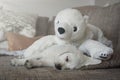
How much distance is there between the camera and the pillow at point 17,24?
214cm

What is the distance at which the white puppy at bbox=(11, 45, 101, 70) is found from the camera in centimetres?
122

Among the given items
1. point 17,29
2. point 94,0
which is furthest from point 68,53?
point 94,0

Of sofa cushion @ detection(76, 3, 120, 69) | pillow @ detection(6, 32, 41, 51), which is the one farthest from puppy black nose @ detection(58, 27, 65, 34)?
pillow @ detection(6, 32, 41, 51)

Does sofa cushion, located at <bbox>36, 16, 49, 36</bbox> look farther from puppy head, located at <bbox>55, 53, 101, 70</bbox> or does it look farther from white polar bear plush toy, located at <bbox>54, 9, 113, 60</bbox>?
puppy head, located at <bbox>55, 53, 101, 70</bbox>

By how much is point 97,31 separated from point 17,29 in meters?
0.86

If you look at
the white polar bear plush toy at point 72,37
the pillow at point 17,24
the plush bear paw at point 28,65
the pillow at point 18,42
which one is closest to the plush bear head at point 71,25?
the white polar bear plush toy at point 72,37

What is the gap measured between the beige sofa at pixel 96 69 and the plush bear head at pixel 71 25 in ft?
0.76

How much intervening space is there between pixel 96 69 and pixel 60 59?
200 mm

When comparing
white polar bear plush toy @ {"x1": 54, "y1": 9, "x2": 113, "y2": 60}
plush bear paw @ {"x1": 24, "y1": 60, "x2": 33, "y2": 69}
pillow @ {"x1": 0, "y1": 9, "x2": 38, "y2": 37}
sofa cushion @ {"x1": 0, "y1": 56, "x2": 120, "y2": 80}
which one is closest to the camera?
sofa cushion @ {"x1": 0, "y1": 56, "x2": 120, "y2": 80}

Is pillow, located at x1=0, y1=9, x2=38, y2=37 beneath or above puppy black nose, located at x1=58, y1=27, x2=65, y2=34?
beneath

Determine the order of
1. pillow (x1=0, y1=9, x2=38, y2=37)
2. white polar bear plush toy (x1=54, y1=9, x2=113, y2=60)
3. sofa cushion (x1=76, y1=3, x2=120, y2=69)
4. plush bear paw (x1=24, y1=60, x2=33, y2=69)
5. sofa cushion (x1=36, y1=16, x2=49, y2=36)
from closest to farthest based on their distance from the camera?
plush bear paw (x1=24, y1=60, x2=33, y2=69) → white polar bear plush toy (x1=54, y1=9, x2=113, y2=60) → sofa cushion (x1=76, y1=3, x2=120, y2=69) → pillow (x1=0, y1=9, x2=38, y2=37) → sofa cushion (x1=36, y1=16, x2=49, y2=36)

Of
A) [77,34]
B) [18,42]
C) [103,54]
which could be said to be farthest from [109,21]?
[18,42]

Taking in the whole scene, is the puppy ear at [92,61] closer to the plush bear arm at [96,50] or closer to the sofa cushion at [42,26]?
the plush bear arm at [96,50]

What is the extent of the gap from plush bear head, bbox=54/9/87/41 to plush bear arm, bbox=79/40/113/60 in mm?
65
